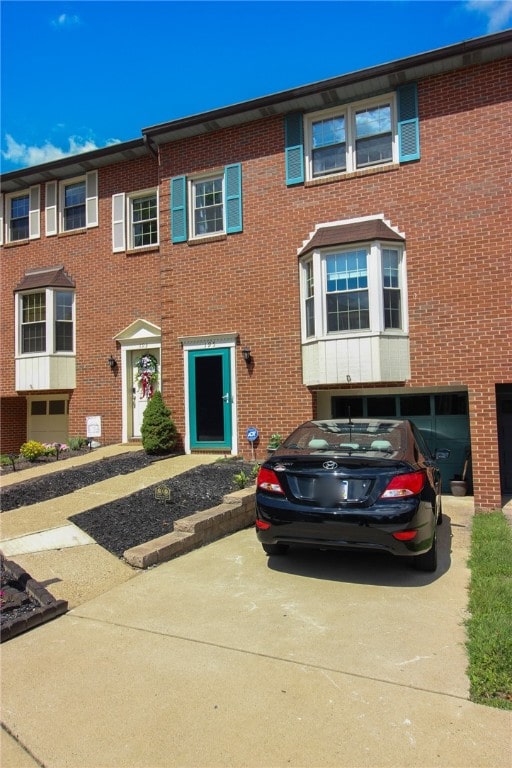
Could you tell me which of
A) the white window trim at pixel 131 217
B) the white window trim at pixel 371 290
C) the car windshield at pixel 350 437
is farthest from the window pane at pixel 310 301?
the car windshield at pixel 350 437

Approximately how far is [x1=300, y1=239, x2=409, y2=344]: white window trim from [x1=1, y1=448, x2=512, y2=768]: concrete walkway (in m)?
5.33

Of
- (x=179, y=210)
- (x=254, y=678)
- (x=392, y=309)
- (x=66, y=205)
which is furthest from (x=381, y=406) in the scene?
(x=66, y=205)

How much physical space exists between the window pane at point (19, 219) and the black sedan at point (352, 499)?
12.5 meters

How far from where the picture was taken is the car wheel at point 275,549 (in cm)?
549

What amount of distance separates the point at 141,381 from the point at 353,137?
23.4 ft

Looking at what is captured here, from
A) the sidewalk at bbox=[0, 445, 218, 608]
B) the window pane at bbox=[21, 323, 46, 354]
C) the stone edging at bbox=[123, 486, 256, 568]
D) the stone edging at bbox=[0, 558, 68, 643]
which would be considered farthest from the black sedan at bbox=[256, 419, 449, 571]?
the window pane at bbox=[21, 323, 46, 354]

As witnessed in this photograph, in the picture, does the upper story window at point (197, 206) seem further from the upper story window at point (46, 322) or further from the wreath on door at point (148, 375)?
the upper story window at point (46, 322)

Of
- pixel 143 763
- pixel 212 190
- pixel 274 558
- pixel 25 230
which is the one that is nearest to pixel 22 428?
pixel 25 230

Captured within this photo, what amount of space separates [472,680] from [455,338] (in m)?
6.98

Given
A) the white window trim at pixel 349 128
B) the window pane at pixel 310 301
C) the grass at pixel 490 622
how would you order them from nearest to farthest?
the grass at pixel 490 622, the white window trim at pixel 349 128, the window pane at pixel 310 301

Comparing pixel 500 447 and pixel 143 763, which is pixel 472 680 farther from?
pixel 500 447

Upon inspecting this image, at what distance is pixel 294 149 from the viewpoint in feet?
34.7

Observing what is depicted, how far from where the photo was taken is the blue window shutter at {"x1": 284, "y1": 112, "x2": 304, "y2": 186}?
10531 mm

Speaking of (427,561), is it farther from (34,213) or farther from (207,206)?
(34,213)
